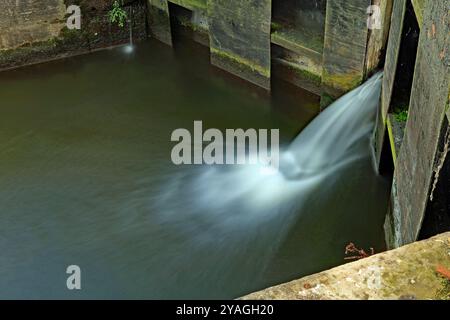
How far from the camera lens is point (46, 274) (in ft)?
19.3

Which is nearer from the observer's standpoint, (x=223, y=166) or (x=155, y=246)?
(x=155, y=246)

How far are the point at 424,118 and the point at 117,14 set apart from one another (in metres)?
6.31

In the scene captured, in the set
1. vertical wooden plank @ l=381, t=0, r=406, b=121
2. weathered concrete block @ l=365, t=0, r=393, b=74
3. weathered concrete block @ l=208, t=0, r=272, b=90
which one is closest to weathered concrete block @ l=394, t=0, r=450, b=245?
vertical wooden plank @ l=381, t=0, r=406, b=121

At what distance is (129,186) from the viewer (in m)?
6.97

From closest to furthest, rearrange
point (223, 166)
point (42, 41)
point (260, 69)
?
point (223, 166) < point (260, 69) < point (42, 41)

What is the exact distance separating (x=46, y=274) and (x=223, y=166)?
2490 mm

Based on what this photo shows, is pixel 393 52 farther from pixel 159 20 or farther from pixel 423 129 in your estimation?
pixel 159 20

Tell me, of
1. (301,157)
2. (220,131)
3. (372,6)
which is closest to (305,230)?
(301,157)

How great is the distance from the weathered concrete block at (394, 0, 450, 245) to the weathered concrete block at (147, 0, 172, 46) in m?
5.52

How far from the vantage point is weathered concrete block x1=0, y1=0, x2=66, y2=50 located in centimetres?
898

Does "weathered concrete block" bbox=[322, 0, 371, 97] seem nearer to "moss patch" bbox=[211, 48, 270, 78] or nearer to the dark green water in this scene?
the dark green water
